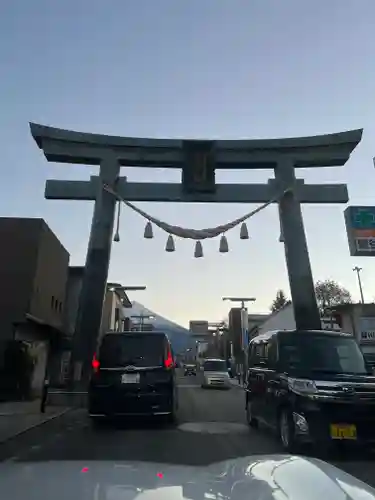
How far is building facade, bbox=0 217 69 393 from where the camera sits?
18.9 meters

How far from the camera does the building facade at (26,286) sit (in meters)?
18.9

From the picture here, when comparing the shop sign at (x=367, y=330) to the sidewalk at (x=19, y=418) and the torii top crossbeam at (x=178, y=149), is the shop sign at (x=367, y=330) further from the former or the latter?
the sidewalk at (x=19, y=418)

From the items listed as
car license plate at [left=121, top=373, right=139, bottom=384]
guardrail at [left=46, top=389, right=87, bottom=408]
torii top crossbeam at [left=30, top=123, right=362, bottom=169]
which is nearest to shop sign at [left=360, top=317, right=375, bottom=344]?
torii top crossbeam at [left=30, top=123, right=362, bottom=169]

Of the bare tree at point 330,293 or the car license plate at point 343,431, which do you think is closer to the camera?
the car license plate at point 343,431

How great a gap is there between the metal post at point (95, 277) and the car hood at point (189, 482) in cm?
1246

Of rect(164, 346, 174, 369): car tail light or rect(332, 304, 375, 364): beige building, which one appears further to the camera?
rect(332, 304, 375, 364): beige building

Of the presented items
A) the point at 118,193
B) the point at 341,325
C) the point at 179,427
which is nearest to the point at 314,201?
the point at 118,193

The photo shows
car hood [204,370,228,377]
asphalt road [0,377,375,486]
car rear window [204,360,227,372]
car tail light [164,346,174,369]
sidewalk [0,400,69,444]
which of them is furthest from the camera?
car rear window [204,360,227,372]

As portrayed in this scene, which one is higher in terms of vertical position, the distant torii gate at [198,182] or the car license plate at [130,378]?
the distant torii gate at [198,182]

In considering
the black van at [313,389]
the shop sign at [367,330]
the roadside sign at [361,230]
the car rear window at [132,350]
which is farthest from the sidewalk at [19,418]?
the shop sign at [367,330]

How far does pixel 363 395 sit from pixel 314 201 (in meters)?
10.7

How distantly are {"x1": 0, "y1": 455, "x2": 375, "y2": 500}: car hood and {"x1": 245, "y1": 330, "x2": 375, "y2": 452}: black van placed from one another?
14.1 feet

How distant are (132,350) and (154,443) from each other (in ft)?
7.94

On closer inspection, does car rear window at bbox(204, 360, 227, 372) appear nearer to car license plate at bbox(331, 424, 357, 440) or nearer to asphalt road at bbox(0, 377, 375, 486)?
asphalt road at bbox(0, 377, 375, 486)
